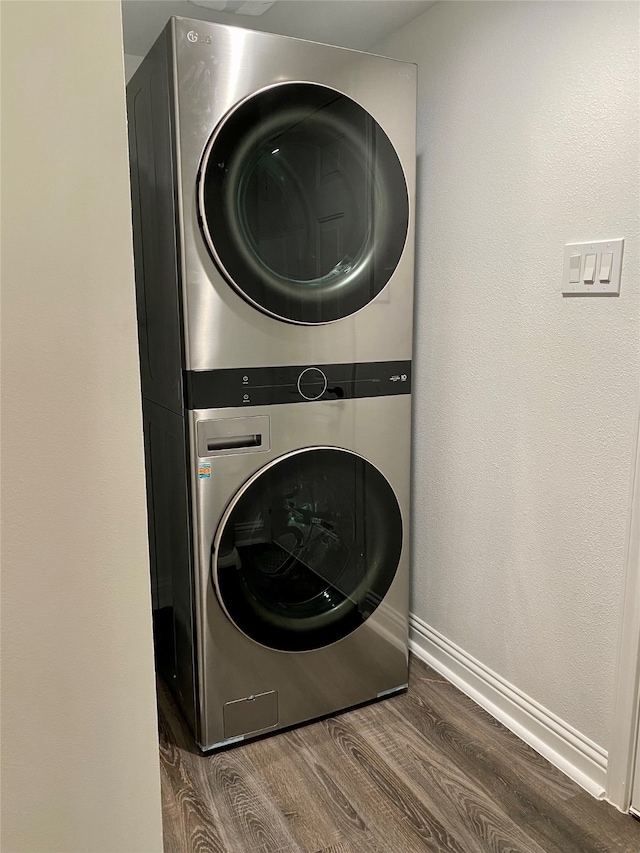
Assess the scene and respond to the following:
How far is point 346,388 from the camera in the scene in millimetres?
1836

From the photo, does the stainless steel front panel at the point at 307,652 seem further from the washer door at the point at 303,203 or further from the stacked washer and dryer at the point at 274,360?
the washer door at the point at 303,203

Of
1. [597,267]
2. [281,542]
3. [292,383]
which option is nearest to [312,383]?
[292,383]

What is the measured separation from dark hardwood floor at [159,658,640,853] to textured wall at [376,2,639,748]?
0.19 meters

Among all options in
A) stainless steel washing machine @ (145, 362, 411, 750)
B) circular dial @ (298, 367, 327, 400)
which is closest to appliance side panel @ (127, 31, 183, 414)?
stainless steel washing machine @ (145, 362, 411, 750)

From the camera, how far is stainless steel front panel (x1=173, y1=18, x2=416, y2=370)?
154 centimetres

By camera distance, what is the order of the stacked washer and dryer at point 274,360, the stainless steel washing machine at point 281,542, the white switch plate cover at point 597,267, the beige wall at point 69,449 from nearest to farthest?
1. the beige wall at point 69,449
2. the white switch plate cover at point 597,267
3. the stacked washer and dryer at point 274,360
4. the stainless steel washing machine at point 281,542

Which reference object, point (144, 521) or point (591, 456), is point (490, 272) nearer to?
point (591, 456)

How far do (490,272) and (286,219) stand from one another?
591 millimetres

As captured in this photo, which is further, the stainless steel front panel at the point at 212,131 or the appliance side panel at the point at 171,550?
the appliance side panel at the point at 171,550

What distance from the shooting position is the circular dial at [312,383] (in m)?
1.78

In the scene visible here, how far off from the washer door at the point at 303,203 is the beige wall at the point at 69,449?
34.6 inches

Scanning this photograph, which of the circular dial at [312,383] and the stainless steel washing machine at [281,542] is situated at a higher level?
the circular dial at [312,383]

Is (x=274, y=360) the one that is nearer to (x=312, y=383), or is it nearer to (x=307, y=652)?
(x=312, y=383)

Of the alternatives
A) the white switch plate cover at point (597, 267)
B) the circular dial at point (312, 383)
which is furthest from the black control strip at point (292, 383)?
the white switch plate cover at point (597, 267)
